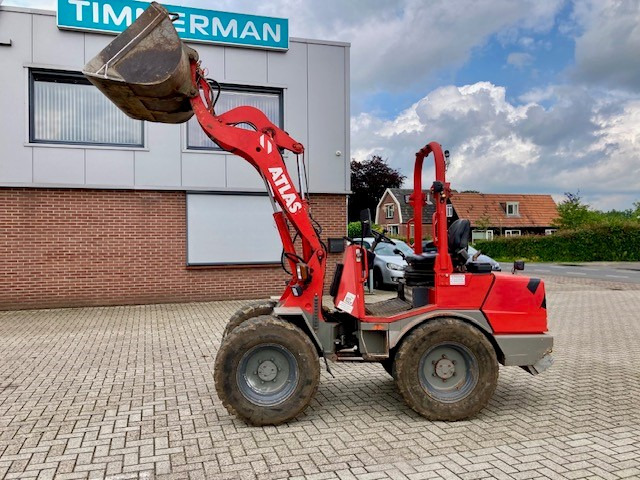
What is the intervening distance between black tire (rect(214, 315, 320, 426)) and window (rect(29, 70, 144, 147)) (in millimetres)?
8361

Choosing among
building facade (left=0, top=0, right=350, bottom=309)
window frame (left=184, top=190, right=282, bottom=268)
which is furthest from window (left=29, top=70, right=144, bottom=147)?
window frame (left=184, top=190, right=282, bottom=268)

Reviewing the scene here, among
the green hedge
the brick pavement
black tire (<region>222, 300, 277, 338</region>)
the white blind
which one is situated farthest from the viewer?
the green hedge

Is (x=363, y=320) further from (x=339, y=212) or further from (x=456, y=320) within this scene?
(x=339, y=212)

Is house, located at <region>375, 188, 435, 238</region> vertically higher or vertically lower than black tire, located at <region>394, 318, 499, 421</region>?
higher

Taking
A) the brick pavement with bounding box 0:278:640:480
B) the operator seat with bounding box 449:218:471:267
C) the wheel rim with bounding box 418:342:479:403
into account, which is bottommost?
the brick pavement with bounding box 0:278:640:480

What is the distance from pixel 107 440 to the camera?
4.38 meters

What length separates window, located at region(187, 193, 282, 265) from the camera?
40.5ft

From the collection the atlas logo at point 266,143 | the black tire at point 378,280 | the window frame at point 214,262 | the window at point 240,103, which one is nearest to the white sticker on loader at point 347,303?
the atlas logo at point 266,143

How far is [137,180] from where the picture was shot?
1190cm

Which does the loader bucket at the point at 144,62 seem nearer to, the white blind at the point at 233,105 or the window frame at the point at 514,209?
the white blind at the point at 233,105

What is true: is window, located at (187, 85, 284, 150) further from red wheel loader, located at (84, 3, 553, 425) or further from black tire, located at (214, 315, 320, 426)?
black tire, located at (214, 315, 320, 426)

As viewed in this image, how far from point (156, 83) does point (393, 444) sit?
134 inches

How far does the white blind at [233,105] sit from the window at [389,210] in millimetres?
42616

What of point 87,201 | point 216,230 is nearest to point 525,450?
point 216,230
